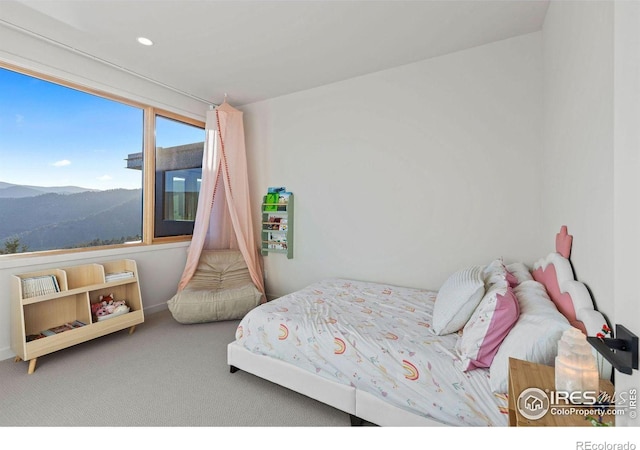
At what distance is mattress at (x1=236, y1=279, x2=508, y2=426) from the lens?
1.50 metres


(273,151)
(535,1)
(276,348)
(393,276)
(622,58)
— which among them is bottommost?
(276,348)

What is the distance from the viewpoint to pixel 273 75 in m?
3.31

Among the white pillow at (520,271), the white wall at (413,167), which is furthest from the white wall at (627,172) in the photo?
the white wall at (413,167)

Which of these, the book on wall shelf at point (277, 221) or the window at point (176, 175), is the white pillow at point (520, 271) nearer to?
the book on wall shelf at point (277, 221)

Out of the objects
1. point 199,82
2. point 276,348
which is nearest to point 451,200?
point 276,348

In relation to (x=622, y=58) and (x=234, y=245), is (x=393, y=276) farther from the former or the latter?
(x=622, y=58)

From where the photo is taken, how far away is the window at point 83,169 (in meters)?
2.68

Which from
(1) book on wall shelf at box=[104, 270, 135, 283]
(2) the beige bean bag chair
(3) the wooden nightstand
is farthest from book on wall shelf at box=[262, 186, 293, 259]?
(3) the wooden nightstand

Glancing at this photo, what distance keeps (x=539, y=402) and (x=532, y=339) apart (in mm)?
399

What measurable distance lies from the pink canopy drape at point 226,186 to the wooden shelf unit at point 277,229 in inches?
7.0

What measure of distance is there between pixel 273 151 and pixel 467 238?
2.58 meters

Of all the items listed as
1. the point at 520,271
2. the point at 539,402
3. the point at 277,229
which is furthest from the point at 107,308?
the point at 520,271

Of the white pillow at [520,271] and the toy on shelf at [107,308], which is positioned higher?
the white pillow at [520,271]

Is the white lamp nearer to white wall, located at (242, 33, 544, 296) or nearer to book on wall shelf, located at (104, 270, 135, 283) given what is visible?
white wall, located at (242, 33, 544, 296)
